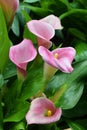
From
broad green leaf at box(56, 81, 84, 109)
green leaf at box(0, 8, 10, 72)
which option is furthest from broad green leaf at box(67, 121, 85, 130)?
green leaf at box(0, 8, 10, 72)

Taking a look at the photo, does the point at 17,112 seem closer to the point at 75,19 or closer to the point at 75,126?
the point at 75,126

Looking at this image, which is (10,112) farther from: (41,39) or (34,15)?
(34,15)

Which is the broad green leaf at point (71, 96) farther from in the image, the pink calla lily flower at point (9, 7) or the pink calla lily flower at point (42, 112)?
the pink calla lily flower at point (9, 7)

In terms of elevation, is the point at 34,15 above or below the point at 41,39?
below

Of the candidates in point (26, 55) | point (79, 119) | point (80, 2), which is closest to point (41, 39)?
point (26, 55)

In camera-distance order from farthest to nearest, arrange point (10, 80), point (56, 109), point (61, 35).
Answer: point (61, 35) < point (10, 80) < point (56, 109)

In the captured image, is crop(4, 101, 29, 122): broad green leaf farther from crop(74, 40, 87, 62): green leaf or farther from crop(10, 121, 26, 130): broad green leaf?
crop(74, 40, 87, 62): green leaf
